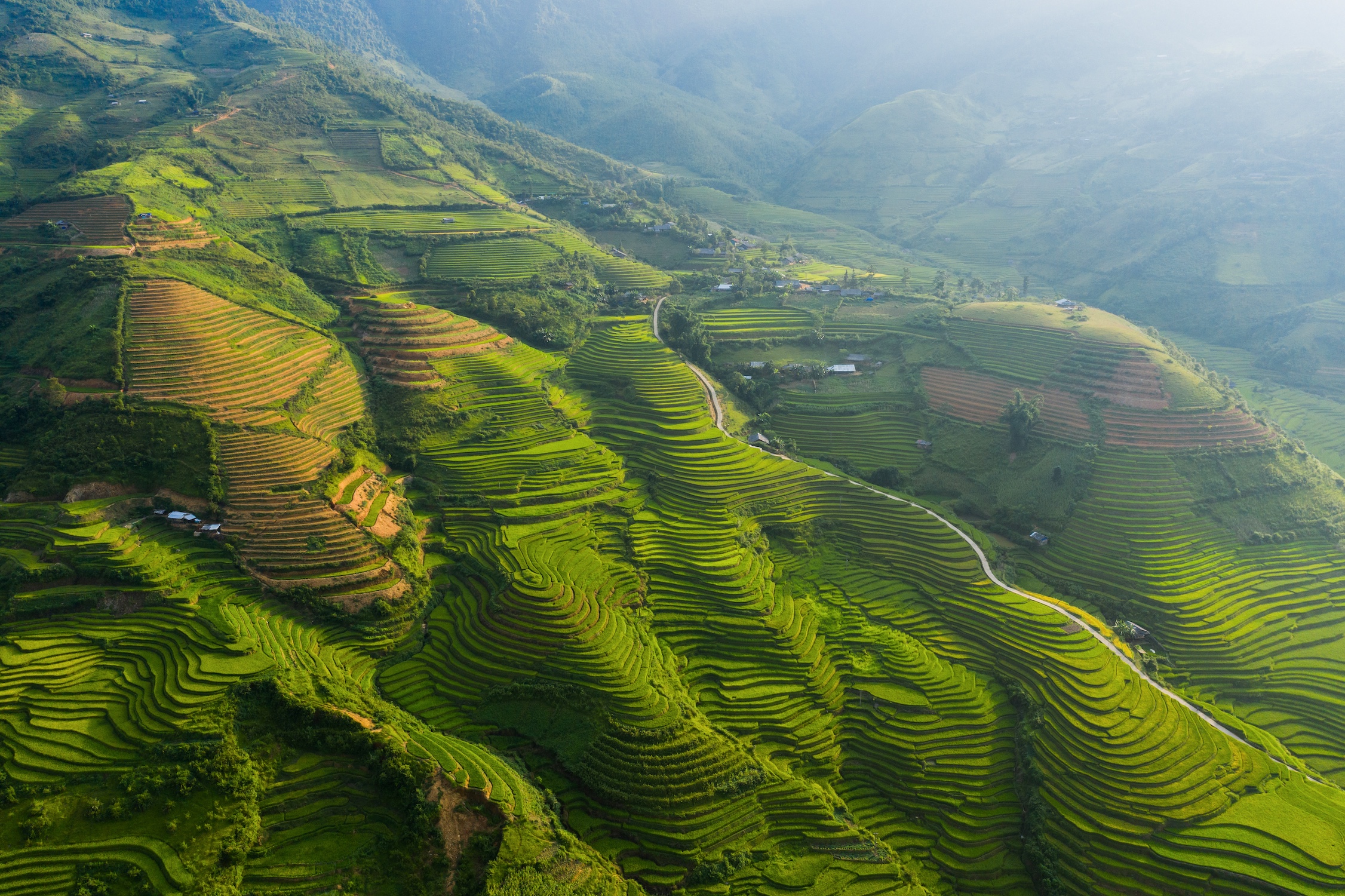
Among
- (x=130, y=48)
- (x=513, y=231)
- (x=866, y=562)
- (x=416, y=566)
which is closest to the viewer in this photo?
(x=416, y=566)

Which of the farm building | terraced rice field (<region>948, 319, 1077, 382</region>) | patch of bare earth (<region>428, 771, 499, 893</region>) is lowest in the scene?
patch of bare earth (<region>428, 771, 499, 893</region>)

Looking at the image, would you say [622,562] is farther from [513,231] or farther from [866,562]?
[513,231]

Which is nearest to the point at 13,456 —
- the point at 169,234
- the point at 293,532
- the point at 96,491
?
the point at 96,491

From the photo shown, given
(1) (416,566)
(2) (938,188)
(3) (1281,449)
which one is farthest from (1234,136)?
(1) (416,566)

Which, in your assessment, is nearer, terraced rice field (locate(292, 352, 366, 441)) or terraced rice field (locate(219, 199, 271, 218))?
terraced rice field (locate(292, 352, 366, 441))

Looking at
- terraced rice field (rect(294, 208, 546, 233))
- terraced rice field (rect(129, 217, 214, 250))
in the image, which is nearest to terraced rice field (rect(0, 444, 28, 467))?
terraced rice field (rect(129, 217, 214, 250))

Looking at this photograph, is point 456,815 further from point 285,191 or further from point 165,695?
point 285,191

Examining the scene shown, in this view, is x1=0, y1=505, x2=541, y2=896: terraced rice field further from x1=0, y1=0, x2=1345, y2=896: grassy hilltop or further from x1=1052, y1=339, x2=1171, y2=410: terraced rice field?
x1=1052, y1=339, x2=1171, y2=410: terraced rice field
